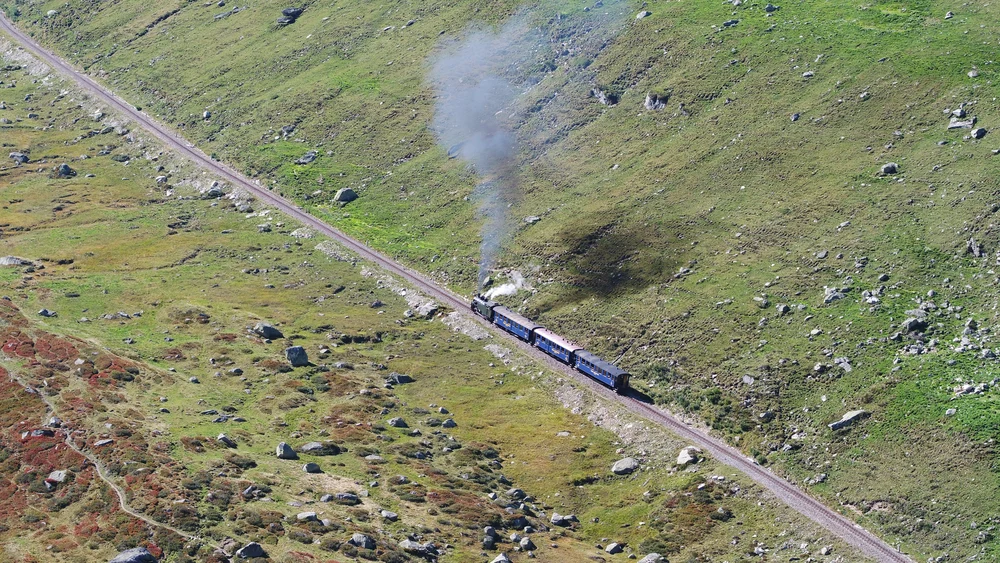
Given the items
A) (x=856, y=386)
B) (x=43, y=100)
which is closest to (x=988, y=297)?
(x=856, y=386)

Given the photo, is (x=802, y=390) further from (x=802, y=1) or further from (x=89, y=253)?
(x=89, y=253)

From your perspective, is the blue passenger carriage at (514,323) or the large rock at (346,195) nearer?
the blue passenger carriage at (514,323)

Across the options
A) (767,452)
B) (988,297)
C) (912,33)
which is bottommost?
(767,452)

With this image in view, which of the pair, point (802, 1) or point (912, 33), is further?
point (802, 1)

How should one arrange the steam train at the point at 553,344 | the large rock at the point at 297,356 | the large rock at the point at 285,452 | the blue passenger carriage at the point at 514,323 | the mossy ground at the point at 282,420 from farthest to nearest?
the blue passenger carriage at the point at 514,323 → the large rock at the point at 297,356 → the steam train at the point at 553,344 → the large rock at the point at 285,452 → the mossy ground at the point at 282,420

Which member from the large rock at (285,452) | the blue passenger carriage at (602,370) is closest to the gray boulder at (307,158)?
the blue passenger carriage at (602,370)

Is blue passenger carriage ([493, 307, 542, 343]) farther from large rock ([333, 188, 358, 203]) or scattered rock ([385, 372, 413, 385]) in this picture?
large rock ([333, 188, 358, 203])

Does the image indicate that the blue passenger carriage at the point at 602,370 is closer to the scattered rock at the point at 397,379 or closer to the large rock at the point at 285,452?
the scattered rock at the point at 397,379
